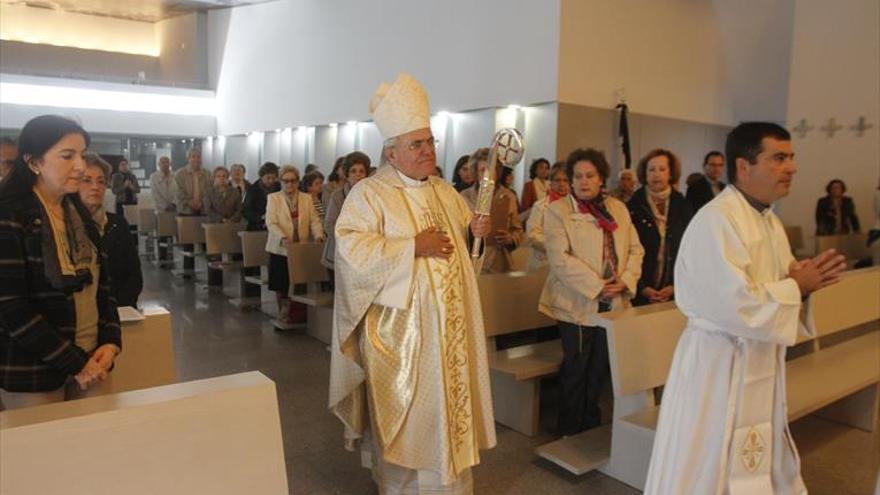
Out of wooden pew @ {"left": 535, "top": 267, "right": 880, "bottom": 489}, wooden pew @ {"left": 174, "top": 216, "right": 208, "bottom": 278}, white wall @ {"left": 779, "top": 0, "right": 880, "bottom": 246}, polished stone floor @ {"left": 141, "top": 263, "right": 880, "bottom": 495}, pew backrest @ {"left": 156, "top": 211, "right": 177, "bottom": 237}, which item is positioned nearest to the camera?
wooden pew @ {"left": 535, "top": 267, "right": 880, "bottom": 489}

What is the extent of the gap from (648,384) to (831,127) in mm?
7918

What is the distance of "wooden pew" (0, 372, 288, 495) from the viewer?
4.61 ft

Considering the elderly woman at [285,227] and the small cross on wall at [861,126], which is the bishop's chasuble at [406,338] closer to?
the elderly woman at [285,227]

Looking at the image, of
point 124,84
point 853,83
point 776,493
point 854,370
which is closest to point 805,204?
point 853,83

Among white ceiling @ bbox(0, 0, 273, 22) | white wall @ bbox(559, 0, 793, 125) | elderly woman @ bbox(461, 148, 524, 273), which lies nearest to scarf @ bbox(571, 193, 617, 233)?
elderly woman @ bbox(461, 148, 524, 273)

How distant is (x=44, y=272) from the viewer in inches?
75.0

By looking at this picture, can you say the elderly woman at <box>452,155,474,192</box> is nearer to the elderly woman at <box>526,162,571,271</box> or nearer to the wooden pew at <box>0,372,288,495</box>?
the elderly woman at <box>526,162,571,271</box>

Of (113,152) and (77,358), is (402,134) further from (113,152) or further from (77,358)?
(113,152)

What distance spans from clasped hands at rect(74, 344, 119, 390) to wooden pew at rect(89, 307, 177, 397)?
1.70 feet

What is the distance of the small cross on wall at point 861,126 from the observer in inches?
348

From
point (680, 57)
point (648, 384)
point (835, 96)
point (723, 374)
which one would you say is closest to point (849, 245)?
point (835, 96)

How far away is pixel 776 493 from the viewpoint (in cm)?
228

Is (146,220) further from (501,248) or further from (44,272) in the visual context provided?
(44,272)

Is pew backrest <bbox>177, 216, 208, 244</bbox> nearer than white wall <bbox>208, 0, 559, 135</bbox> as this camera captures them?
No
